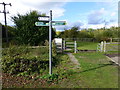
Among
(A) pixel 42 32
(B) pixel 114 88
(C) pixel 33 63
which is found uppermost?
(A) pixel 42 32

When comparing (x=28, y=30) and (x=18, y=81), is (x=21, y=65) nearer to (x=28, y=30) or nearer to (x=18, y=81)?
(x=18, y=81)

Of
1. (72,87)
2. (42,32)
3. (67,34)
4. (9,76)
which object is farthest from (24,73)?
(67,34)

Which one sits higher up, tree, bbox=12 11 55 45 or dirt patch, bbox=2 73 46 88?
tree, bbox=12 11 55 45

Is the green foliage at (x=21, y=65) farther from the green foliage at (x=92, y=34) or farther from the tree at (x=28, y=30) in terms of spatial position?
the green foliage at (x=92, y=34)

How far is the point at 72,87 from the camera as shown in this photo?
11.0ft

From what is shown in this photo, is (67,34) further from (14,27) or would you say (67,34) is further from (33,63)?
(33,63)

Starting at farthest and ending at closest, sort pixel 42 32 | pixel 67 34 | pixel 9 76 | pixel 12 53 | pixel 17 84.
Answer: pixel 67 34
pixel 42 32
pixel 12 53
pixel 9 76
pixel 17 84

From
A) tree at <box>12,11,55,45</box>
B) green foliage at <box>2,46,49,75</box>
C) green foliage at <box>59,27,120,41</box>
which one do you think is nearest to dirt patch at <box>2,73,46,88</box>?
green foliage at <box>2,46,49,75</box>

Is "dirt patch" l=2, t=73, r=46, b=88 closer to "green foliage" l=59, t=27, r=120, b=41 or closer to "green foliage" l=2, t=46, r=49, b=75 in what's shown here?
"green foliage" l=2, t=46, r=49, b=75

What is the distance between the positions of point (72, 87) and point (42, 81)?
1160mm

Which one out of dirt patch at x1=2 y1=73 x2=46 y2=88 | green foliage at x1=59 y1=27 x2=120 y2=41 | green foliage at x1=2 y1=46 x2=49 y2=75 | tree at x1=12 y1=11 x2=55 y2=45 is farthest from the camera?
green foliage at x1=59 y1=27 x2=120 y2=41

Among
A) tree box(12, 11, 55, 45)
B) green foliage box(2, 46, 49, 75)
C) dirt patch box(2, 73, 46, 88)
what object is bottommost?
dirt patch box(2, 73, 46, 88)

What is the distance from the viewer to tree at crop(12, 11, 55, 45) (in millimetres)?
9961

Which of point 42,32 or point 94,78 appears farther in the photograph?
point 42,32
